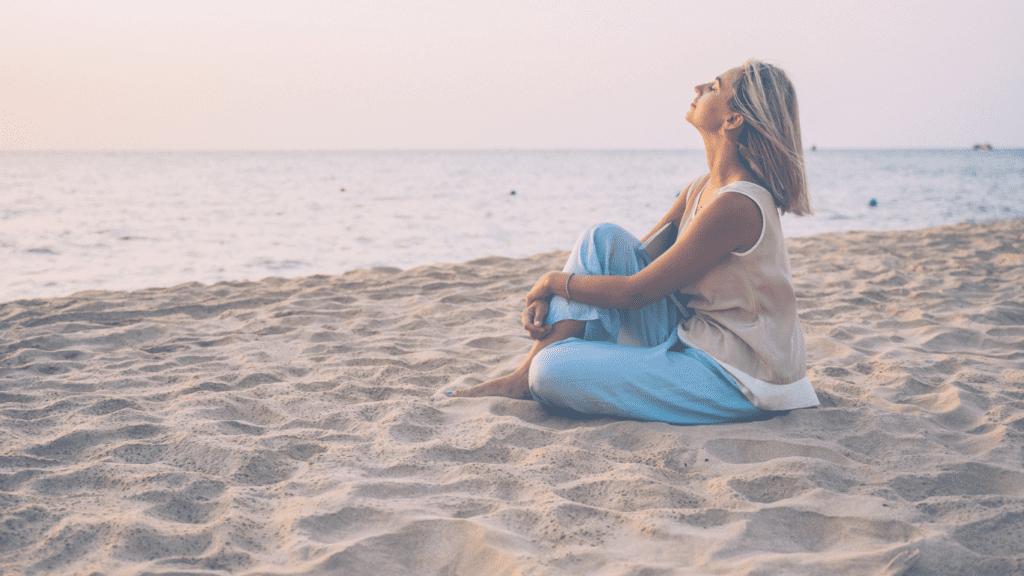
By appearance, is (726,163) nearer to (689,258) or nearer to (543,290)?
(689,258)

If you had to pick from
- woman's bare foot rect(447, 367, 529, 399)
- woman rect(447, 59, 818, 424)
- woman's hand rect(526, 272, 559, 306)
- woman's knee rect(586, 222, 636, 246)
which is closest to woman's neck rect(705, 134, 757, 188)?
woman rect(447, 59, 818, 424)

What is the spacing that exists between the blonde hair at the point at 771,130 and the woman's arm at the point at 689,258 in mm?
184

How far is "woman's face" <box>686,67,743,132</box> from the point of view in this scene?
2.27m

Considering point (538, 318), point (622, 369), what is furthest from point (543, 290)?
point (622, 369)

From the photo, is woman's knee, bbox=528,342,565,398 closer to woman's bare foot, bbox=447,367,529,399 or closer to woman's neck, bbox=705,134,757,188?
woman's bare foot, bbox=447,367,529,399

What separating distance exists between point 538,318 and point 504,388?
37 cm

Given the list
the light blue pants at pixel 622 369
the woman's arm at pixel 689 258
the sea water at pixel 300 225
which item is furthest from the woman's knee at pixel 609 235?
the sea water at pixel 300 225

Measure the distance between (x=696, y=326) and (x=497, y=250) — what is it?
643 cm

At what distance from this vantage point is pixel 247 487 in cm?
192

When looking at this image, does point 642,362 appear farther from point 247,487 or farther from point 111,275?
point 111,275

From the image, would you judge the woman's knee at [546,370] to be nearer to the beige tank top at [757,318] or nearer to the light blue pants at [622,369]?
the light blue pants at [622,369]

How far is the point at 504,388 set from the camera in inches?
104

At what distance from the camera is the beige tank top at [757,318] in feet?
7.30

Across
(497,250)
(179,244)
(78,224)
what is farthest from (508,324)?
(78,224)
